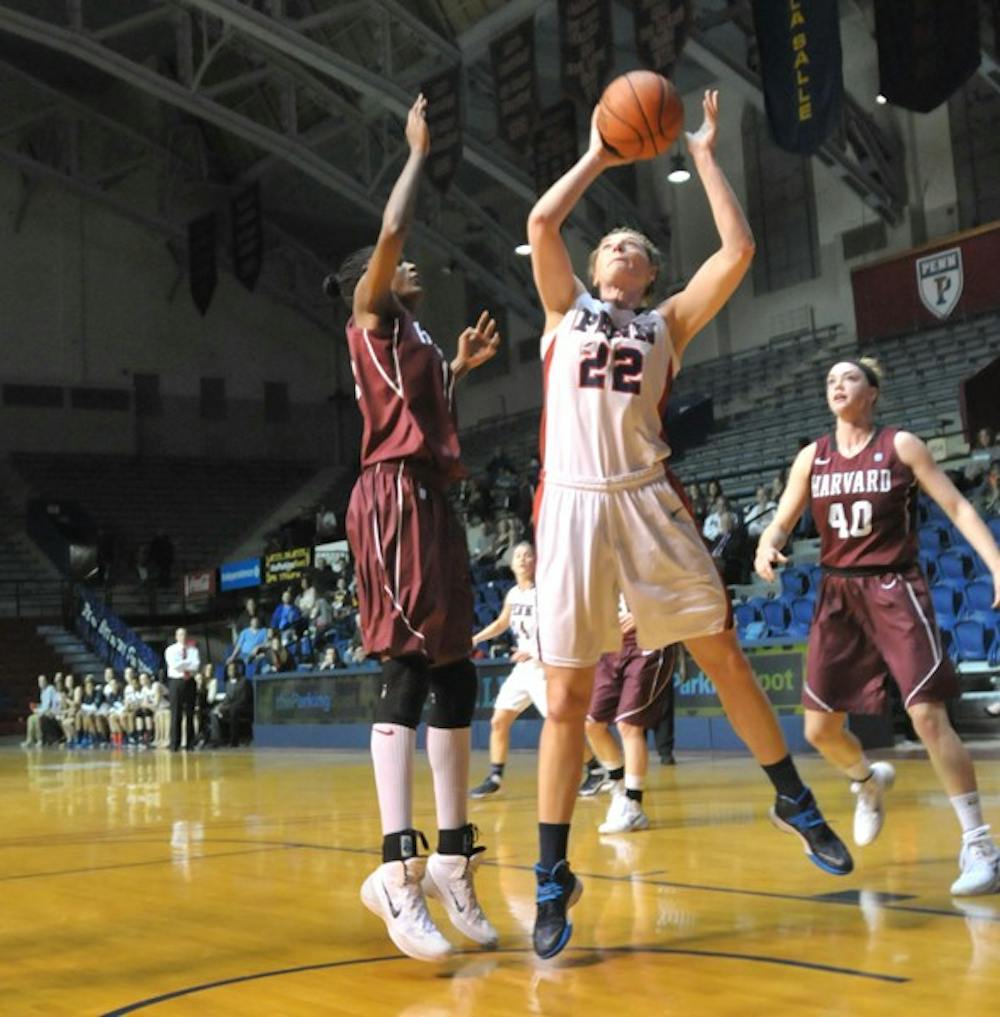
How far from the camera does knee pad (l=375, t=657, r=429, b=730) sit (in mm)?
3922

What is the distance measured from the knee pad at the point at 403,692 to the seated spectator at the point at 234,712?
16348 mm

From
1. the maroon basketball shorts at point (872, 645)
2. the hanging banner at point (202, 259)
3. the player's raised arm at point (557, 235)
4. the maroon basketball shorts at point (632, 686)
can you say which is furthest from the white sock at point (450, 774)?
the hanging banner at point (202, 259)

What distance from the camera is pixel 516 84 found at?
2148cm

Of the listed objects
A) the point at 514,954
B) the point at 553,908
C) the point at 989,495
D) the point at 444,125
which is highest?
the point at 444,125

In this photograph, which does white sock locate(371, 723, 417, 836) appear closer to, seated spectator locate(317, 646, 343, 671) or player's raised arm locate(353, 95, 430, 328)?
player's raised arm locate(353, 95, 430, 328)

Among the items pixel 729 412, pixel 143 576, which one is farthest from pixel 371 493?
pixel 143 576

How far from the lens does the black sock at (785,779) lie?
413 centimetres

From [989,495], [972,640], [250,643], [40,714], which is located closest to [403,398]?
[972,640]

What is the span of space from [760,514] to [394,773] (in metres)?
13.6

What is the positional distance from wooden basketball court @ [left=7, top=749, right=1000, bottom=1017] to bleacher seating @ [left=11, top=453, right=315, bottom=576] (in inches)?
1031

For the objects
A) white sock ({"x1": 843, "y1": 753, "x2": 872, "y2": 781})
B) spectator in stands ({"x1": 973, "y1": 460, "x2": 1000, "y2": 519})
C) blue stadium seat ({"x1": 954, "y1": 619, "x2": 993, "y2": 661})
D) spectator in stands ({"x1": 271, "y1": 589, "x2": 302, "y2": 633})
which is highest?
spectator in stands ({"x1": 973, "y1": 460, "x2": 1000, "y2": 519})

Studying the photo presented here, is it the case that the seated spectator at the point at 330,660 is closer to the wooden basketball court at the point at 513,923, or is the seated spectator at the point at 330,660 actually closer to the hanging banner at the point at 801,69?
the hanging banner at the point at 801,69

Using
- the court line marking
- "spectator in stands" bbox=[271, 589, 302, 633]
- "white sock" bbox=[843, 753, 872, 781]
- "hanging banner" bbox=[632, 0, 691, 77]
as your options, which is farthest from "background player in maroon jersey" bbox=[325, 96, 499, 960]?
"spectator in stands" bbox=[271, 589, 302, 633]

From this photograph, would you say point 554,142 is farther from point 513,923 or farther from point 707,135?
point 513,923
